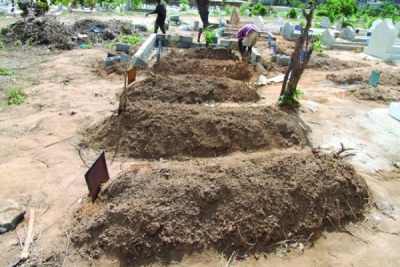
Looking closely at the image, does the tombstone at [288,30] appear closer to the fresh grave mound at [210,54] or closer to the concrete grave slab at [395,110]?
the fresh grave mound at [210,54]

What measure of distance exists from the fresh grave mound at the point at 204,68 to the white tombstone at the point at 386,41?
7.21 m

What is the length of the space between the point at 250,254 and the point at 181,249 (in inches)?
26.9

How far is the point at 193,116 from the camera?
5098 millimetres

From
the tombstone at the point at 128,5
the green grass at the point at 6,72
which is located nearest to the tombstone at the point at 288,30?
the green grass at the point at 6,72

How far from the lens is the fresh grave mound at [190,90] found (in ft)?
21.1

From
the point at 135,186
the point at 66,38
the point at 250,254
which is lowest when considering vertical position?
the point at 250,254

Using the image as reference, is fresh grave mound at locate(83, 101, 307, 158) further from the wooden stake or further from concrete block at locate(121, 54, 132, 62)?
concrete block at locate(121, 54, 132, 62)

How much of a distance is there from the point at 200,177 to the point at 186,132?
5.28ft

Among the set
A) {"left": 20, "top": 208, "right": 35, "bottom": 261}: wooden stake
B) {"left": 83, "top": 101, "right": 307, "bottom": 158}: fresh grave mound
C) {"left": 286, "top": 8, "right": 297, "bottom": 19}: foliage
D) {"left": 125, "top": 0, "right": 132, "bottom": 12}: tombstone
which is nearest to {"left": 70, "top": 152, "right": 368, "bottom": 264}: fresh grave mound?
{"left": 20, "top": 208, "right": 35, "bottom": 261}: wooden stake

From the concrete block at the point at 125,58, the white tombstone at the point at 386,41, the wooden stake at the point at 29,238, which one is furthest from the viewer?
the white tombstone at the point at 386,41

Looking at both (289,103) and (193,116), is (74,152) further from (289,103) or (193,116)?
(289,103)

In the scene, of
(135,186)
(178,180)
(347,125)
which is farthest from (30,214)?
(347,125)

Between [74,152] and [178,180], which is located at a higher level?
[178,180]

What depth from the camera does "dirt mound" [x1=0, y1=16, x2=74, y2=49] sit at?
38.8 feet
